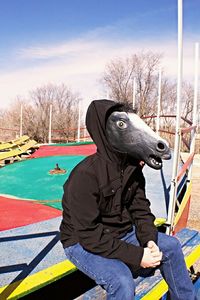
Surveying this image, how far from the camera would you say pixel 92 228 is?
1763 mm

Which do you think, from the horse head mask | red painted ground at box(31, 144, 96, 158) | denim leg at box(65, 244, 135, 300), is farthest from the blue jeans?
red painted ground at box(31, 144, 96, 158)

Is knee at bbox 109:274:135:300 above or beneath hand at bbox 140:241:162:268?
beneath

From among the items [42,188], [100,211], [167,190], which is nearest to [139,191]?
[100,211]

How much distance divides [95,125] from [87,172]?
0.87 ft

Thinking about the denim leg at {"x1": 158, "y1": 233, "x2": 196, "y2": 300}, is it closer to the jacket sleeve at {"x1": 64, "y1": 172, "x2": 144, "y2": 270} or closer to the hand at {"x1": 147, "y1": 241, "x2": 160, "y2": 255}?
the hand at {"x1": 147, "y1": 241, "x2": 160, "y2": 255}

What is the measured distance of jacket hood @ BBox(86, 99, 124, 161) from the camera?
1.82 m

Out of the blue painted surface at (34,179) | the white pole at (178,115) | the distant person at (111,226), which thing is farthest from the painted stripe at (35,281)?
the blue painted surface at (34,179)

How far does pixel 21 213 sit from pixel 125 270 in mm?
1838

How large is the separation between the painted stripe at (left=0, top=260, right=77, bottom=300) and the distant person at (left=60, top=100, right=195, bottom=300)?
0.18m

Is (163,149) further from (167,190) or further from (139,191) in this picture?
(167,190)

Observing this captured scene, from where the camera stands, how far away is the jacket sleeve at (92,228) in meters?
1.75

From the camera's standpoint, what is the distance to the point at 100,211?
1.87 m

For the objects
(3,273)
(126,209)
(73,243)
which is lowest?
(3,273)

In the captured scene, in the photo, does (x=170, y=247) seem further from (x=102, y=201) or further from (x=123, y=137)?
(x=123, y=137)
